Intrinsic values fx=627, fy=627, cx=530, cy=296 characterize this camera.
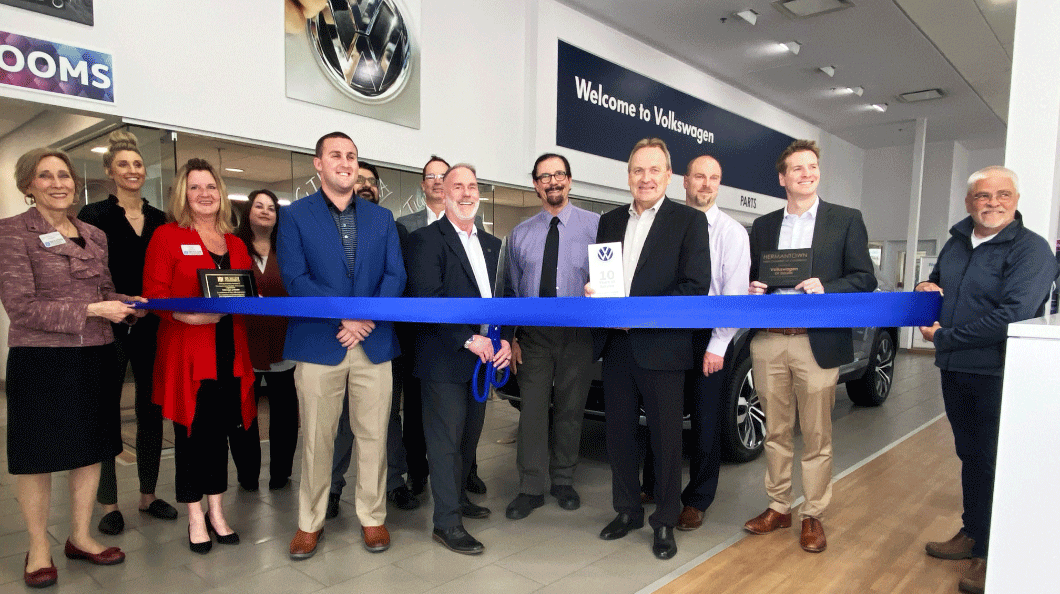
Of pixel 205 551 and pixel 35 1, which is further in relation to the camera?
pixel 35 1

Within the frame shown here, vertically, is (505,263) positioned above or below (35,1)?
below

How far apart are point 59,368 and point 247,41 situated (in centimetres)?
318

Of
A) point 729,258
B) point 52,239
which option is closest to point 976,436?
point 729,258

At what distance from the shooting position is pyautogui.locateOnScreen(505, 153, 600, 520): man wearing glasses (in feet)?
10.7

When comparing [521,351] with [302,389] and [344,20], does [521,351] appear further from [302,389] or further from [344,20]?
[344,20]

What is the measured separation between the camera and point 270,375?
3705mm

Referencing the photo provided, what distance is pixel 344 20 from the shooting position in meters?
5.34

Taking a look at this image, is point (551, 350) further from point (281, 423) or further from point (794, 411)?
point (281, 423)

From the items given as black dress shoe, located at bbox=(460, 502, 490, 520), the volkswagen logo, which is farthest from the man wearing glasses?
the volkswagen logo

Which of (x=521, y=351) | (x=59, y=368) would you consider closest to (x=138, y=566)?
(x=59, y=368)

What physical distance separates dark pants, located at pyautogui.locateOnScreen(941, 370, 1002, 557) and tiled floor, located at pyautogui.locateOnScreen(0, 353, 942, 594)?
85 centimetres

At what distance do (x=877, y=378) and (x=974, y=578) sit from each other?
12.8 ft

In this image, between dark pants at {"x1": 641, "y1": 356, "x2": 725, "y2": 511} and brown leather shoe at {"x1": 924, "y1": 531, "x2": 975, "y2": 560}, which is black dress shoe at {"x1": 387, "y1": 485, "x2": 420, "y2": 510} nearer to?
dark pants at {"x1": 641, "y1": 356, "x2": 725, "y2": 511}

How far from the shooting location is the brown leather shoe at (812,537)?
2.77 meters
